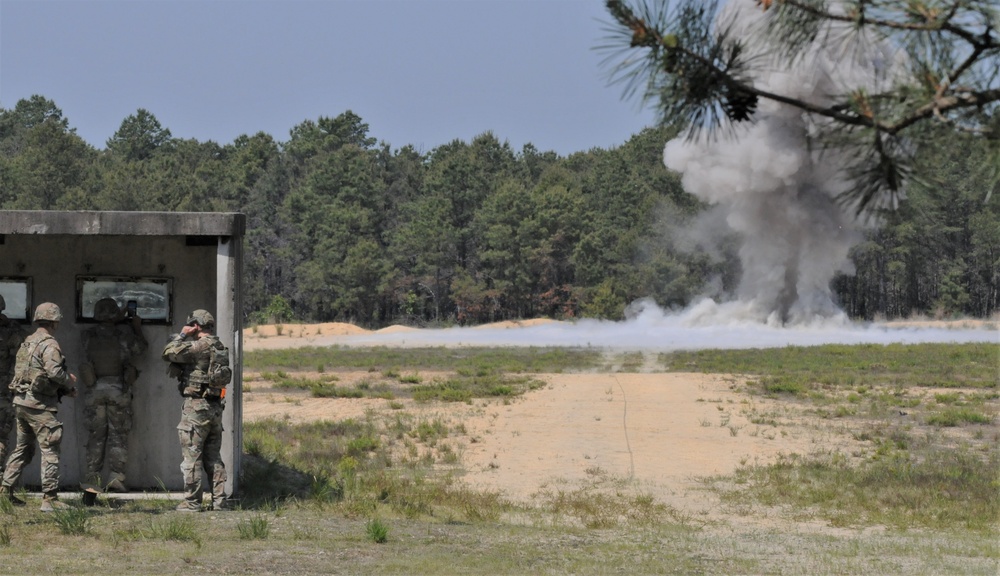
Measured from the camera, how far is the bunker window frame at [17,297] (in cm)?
1229

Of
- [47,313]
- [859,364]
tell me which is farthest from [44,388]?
[859,364]

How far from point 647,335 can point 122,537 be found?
4355cm

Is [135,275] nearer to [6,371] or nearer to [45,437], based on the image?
[6,371]

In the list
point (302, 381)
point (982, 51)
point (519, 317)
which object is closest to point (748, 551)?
point (982, 51)

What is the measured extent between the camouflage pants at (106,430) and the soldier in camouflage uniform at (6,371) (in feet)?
2.36

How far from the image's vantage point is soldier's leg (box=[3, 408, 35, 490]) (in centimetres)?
1112

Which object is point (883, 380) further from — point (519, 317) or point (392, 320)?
point (392, 320)

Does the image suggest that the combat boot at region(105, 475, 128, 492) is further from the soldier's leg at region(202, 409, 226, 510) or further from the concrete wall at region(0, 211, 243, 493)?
the soldier's leg at region(202, 409, 226, 510)

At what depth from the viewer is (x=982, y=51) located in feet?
17.0

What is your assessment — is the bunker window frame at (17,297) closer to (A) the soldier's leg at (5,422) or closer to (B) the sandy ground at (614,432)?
(A) the soldier's leg at (5,422)

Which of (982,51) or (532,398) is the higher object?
(982,51)

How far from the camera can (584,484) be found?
50.8 feet

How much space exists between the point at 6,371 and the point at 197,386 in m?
2.04

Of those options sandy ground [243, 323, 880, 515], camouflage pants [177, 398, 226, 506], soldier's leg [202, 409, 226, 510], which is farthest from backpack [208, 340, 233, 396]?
sandy ground [243, 323, 880, 515]
